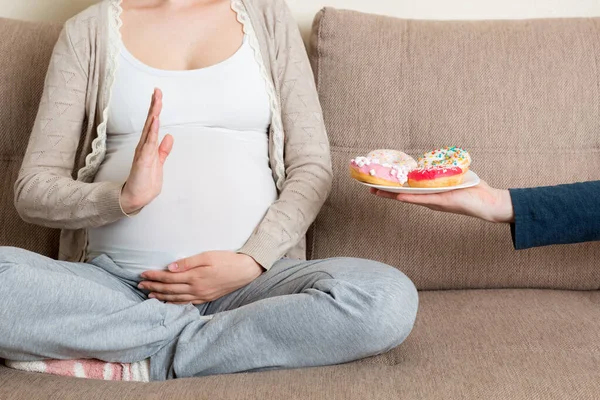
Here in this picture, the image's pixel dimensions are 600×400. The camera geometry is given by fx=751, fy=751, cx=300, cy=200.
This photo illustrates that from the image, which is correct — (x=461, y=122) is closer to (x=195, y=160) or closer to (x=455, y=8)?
(x=455, y=8)

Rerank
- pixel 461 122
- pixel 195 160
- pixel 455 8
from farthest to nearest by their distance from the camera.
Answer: pixel 455 8 < pixel 461 122 < pixel 195 160

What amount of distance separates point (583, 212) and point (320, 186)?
52 cm

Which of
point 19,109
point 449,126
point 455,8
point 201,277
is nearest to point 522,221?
point 449,126

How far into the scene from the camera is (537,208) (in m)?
1.39

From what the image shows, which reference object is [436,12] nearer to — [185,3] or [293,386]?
[185,3]

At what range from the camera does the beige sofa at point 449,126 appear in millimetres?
1657

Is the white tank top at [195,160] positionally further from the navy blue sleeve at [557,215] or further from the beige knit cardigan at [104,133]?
the navy blue sleeve at [557,215]

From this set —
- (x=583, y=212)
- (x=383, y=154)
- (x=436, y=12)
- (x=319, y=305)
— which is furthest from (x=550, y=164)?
(x=319, y=305)

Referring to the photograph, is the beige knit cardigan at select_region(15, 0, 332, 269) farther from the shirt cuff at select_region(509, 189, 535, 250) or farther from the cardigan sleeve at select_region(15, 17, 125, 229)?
the shirt cuff at select_region(509, 189, 535, 250)

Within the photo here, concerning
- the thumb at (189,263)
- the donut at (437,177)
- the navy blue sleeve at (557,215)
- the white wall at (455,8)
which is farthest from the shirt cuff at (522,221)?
the white wall at (455,8)

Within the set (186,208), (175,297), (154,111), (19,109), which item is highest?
(154,111)

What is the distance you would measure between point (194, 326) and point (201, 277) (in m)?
0.13

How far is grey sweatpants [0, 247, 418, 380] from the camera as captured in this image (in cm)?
120

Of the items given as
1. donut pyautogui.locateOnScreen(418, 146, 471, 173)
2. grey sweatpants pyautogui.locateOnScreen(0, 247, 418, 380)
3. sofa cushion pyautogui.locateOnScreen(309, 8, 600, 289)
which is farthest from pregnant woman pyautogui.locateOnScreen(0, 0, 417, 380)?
donut pyautogui.locateOnScreen(418, 146, 471, 173)
